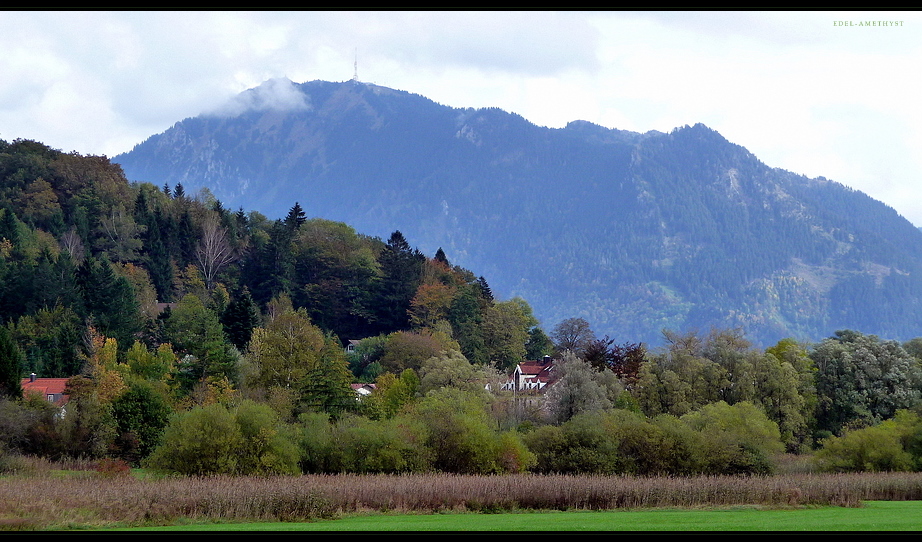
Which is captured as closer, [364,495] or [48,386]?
[364,495]

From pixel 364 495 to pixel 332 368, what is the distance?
23780mm

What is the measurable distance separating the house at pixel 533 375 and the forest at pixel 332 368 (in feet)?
5.25

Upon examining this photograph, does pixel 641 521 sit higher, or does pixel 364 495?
pixel 364 495

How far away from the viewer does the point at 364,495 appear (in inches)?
1412

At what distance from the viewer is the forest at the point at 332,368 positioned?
48.9 metres

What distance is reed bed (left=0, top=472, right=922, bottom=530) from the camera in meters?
30.0

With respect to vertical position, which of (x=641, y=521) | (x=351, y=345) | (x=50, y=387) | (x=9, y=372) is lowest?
(x=641, y=521)

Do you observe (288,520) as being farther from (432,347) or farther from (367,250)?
(367,250)

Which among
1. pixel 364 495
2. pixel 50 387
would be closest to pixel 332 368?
pixel 50 387

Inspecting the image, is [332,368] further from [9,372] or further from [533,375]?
[533,375]

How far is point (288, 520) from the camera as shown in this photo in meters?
31.9

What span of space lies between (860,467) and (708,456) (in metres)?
8.89

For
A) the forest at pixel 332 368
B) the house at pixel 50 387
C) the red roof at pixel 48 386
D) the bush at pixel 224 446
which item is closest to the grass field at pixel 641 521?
the bush at pixel 224 446

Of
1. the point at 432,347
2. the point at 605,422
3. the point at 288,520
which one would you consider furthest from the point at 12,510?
the point at 432,347
